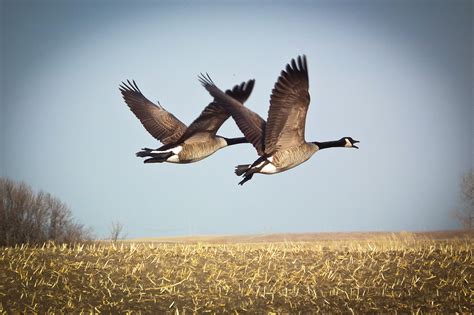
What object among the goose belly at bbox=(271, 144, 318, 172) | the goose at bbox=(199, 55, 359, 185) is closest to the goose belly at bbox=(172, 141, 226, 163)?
the goose at bbox=(199, 55, 359, 185)

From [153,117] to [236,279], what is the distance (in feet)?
12.3

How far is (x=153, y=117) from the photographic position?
1262cm

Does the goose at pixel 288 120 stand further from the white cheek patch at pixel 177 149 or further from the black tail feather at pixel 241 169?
the white cheek patch at pixel 177 149

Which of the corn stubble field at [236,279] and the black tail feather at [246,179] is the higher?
the black tail feather at [246,179]

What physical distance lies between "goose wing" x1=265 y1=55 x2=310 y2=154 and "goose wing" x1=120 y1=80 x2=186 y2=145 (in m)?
2.83

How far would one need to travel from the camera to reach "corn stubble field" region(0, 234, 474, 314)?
10.2 meters

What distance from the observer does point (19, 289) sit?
34.2 ft

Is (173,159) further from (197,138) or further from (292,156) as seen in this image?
(292,156)

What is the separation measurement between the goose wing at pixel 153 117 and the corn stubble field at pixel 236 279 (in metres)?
2.55

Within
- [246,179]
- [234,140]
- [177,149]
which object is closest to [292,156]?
[246,179]

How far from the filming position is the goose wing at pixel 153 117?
39.7 ft

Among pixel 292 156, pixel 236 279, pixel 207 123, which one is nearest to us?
pixel 292 156

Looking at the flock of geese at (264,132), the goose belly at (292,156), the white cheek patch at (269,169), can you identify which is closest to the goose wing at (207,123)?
the flock of geese at (264,132)

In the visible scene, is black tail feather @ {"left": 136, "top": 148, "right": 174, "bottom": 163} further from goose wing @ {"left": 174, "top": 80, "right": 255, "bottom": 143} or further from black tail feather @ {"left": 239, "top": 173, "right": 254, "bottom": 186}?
black tail feather @ {"left": 239, "top": 173, "right": 254, "bottom": 186}
